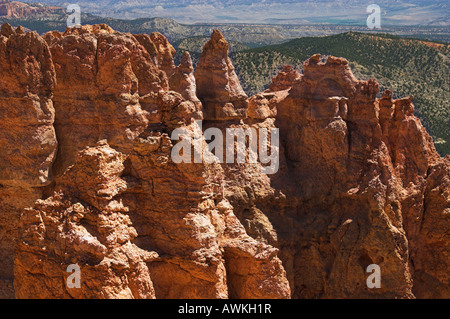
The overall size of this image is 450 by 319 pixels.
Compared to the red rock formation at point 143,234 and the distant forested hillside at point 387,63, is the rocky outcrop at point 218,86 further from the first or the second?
the distant forested hillside at point 387,63

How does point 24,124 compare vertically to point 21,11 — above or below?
below

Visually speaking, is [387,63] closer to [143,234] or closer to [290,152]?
[290,152]

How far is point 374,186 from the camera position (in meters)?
17.8

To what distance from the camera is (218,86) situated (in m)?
19.4

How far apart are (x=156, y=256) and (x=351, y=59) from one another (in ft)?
255

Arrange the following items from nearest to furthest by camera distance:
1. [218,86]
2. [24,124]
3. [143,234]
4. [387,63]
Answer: [143,234], [24,124], [218,86], [387,63]

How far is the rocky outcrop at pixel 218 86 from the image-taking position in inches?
747

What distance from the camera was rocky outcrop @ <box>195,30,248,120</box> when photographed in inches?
747

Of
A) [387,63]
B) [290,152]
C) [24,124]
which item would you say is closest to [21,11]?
[387,63]

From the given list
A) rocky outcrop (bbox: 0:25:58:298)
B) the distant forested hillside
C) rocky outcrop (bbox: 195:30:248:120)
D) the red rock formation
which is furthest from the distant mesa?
the red rock formation

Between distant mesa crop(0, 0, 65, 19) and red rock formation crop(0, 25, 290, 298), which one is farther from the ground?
distant mesa crop(0, 0, 65, 19)

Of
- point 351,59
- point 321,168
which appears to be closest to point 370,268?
point 321,168

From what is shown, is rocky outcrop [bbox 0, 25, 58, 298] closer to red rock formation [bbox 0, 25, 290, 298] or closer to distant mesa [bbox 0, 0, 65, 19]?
red rock formation [bbox 0, 25, 290, 298]

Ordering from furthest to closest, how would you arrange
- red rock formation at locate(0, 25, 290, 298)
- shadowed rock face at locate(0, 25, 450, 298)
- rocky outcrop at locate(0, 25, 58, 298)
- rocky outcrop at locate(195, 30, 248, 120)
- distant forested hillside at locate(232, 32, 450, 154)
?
distant forested hillside at locate(232, 32, 450, 154), rocky outcrop at locate(195, 30, 248, 120), shadowed rock face at locate(0, 25, 450, 298), rocky outcrop at locate(0, 25, 58, 298), red rock formation at locate(0, 25, 290, 298)
